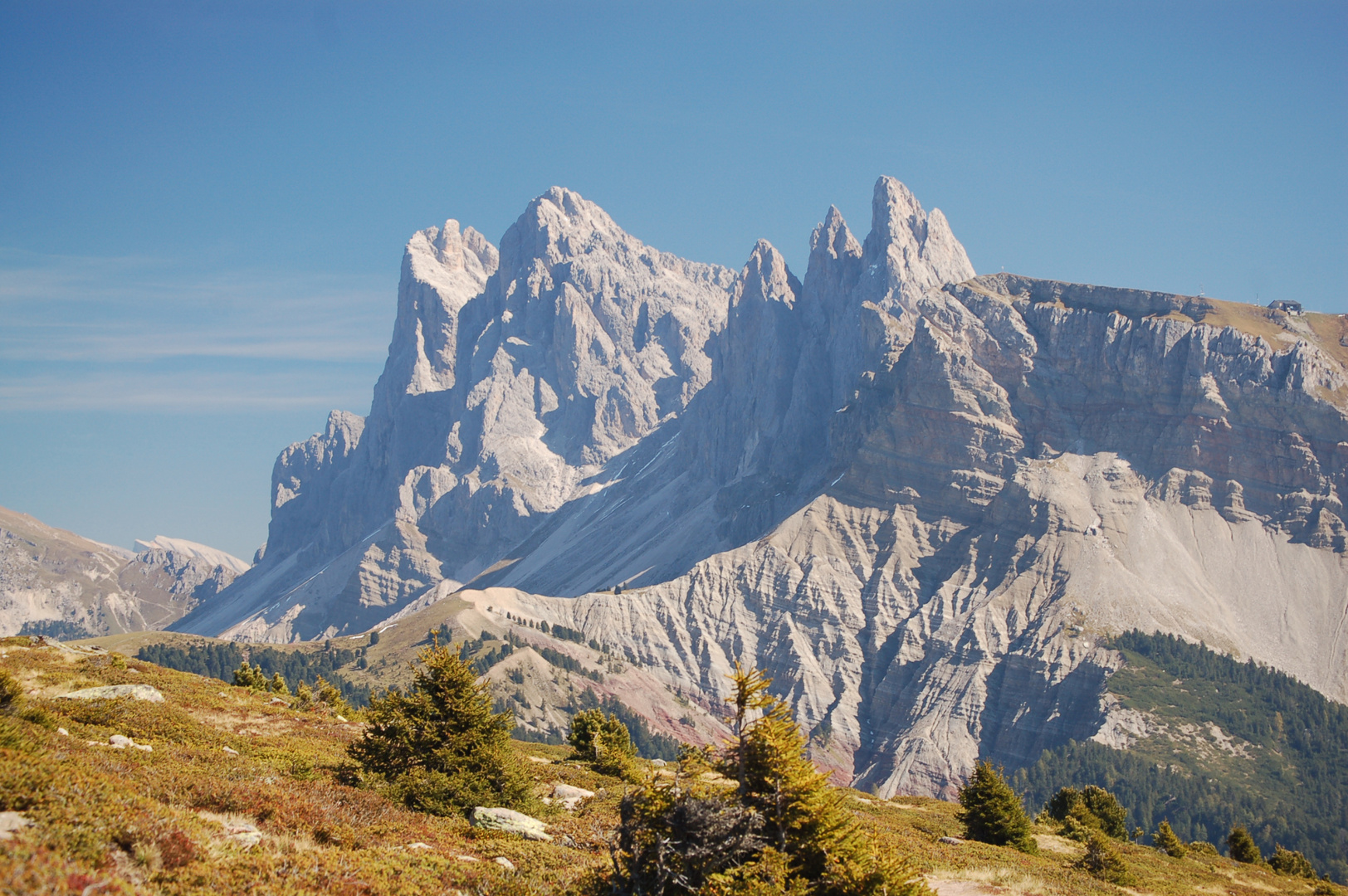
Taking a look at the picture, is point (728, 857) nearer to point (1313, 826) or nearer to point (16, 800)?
point (16, 800)

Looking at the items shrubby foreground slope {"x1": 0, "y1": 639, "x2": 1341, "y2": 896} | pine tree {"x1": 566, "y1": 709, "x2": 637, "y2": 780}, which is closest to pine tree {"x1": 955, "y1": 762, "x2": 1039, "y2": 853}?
shrubby foreground slope {"x1": 0, "y1": 639, "x2": 1341, "y2": 896}

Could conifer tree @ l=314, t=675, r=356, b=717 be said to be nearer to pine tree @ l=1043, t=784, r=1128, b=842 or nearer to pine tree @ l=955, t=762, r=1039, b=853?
pine tree @ l=955, t=762, r=1039, b=853

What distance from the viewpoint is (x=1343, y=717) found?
632ft

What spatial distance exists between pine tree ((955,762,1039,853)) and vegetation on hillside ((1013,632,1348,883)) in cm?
14565

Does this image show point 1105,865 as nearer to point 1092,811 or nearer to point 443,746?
point 443,746

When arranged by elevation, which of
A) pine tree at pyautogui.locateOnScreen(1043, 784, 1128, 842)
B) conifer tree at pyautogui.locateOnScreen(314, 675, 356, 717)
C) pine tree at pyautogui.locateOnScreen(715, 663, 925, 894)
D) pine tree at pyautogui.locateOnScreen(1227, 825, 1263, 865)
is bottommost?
pine tree at pyautogui.locateOnScreen(1227, 825, 1263, 865)

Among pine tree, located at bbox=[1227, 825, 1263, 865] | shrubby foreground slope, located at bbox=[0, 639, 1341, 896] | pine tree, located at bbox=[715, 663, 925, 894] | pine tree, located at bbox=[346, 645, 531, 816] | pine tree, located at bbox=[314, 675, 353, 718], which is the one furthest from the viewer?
pine tree, located at bbox=[1227, 825, 1263, 865]

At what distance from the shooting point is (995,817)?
140 ft

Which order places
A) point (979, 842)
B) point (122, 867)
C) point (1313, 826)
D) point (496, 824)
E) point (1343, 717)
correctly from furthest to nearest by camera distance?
point (1343, 717)
point (1313, 826)
point (979, 842)
point (496, 824)
point (122, 867)

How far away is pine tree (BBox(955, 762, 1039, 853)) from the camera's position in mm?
42062

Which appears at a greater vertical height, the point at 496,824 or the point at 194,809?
the point at 194,809

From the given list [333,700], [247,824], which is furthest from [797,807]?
[333,700]

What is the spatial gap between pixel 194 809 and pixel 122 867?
4.63 meters

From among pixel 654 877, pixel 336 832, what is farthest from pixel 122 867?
pixel 654 877
